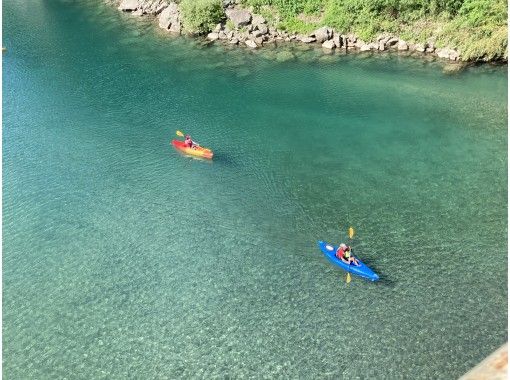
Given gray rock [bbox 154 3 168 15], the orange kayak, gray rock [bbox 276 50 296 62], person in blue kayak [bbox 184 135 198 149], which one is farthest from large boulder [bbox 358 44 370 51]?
gray rock [bbox 154 3 168 15]

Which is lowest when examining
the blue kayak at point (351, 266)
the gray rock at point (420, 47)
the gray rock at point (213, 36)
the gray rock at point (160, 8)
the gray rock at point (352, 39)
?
the blue kayak at point (351, 266)

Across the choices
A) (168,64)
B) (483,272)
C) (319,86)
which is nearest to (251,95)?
(319,86)

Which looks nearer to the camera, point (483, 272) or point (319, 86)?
point (483, 272)

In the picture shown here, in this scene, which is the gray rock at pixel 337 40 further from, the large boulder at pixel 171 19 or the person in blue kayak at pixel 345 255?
the person in blue kayak at pixel 345 255

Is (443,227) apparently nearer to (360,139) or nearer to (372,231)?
(372,231)

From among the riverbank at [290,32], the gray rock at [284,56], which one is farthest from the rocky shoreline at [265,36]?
the gray rock at [284,56]

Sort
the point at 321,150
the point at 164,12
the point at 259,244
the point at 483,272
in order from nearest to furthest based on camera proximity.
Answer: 1. the point at 483,272
2. the point at 259,244
3. the point at 321,150
4. the point at 164,12
